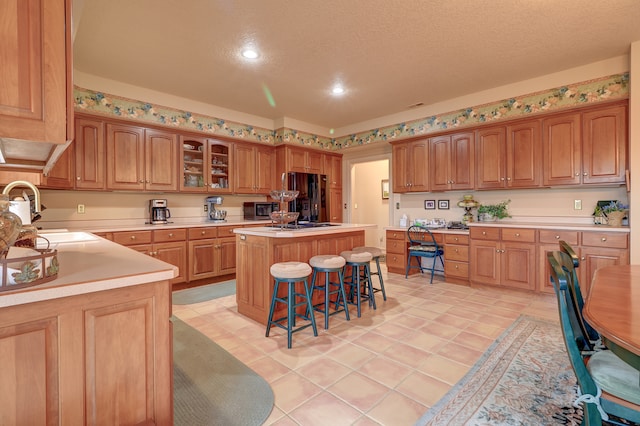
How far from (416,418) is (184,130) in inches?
174

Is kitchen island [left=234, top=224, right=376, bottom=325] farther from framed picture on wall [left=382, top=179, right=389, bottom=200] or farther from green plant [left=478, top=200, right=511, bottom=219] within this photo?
framed picture on wall [left=382, top=179, right=389, bottom=200]

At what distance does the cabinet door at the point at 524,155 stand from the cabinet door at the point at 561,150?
0.23 ft

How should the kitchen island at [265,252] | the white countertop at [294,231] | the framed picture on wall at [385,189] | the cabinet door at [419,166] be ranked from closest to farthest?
the white countertop at [294,231] < the kitchen island at [265,252] < the cabinet door at [419,166] < the framed picture on wall at [385,189]

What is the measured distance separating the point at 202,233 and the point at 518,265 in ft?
13.9

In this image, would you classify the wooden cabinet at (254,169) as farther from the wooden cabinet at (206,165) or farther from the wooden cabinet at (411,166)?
the wooden cabinet at (411,166)

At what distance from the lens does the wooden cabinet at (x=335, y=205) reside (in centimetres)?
617

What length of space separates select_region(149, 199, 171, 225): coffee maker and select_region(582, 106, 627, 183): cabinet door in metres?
5.37

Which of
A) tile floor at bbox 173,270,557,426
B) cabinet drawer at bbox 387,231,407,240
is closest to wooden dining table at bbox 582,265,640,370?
tile floor at bbox 173,270,557,426

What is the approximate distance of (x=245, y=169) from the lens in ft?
16.7

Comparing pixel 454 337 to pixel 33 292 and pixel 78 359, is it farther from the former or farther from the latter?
pixel 33 292

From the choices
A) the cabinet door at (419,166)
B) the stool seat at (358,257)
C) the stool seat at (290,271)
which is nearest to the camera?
the stool seat at (290,271)

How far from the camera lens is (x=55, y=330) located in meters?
1.00

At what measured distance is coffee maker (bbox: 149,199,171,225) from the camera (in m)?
4.19


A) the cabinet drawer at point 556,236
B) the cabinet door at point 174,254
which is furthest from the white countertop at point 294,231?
the cabinet drawer at point 556,236
